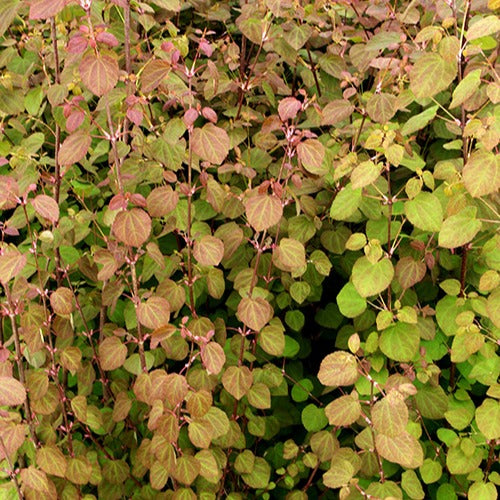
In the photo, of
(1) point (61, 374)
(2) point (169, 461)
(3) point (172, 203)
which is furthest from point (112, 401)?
(3) point (172, 203)

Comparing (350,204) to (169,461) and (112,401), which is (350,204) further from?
(112,401)

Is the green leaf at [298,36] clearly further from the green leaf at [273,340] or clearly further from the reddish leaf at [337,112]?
the green leaf at [273,340]

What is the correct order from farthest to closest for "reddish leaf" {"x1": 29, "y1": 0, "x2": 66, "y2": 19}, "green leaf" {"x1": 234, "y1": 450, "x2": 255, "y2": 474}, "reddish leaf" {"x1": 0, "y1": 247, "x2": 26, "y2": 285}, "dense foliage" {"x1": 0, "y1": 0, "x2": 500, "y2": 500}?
"green leaf" {"x1": 234, "y1": 450, "x2": 255, "y2": 474}, "dense foliage" {"x1": 0, "y1": 0, "x2": 500, "y2": 500}, "reddish leaf" {"x1": 0, "y1": 247, "x2": 26, "y2": 285}, "reddish leaf" {"x1": 29, "y1": 0, "x2": 66, "y2": 19}

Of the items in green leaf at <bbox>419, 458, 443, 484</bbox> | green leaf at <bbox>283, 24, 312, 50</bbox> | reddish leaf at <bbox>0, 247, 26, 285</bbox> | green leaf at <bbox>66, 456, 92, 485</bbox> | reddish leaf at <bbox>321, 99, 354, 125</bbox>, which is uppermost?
green leaf at <bbox>283, 24, 312, 50</bbox>

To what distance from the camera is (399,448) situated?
1.54 meters

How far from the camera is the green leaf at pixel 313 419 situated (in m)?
2.09

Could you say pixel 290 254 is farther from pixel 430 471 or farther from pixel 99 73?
pixel 430 471

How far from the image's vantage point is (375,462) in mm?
1927

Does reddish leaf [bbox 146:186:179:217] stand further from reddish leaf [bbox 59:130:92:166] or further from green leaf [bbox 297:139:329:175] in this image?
green leaf [bbox 297:139:329:175]

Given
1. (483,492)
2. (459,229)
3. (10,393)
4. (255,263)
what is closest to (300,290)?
(255,263)

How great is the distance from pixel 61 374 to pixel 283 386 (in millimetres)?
769

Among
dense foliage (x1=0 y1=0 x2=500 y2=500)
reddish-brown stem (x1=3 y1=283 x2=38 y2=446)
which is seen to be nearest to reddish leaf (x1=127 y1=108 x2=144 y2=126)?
dense foliage (x1=0 y1=0 x2=500 y2=500)

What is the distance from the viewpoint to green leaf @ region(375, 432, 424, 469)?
1531 mm

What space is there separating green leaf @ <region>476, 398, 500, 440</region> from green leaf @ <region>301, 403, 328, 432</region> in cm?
52
